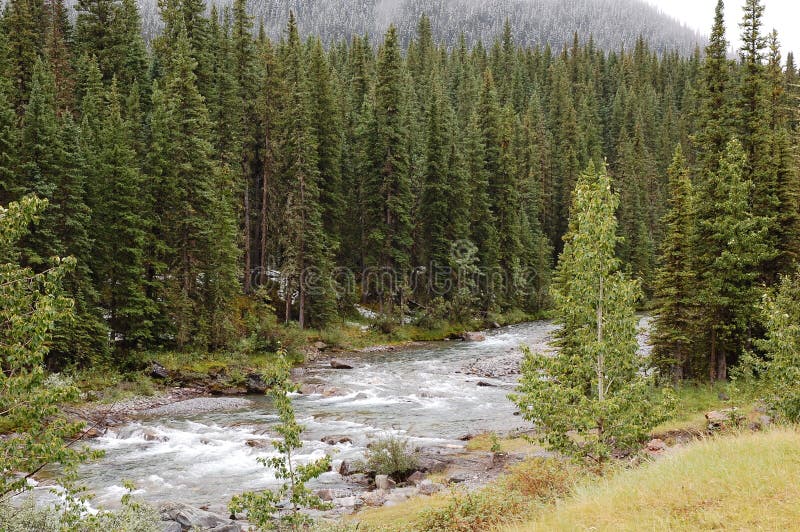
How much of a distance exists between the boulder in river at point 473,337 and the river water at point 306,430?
37.7ft

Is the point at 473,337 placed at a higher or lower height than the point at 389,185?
lower

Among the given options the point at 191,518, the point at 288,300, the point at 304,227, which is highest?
the point at 304,227

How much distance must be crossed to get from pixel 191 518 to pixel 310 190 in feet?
111

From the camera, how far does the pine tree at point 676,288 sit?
93.2ft

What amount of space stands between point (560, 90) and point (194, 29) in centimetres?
6818

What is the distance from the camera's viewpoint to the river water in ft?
65.4

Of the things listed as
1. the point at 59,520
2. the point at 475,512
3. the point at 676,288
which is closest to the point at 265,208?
the point at 676,288

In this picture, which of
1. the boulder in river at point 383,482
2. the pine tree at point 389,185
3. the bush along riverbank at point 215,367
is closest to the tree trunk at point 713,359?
the boulder in river at point 383,482

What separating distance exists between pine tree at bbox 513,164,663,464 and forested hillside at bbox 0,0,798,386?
1105mm

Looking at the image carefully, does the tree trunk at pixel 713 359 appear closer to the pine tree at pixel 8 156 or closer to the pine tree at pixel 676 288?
the pine tree at pixel 676 288

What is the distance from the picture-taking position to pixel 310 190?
→ 46844 mm

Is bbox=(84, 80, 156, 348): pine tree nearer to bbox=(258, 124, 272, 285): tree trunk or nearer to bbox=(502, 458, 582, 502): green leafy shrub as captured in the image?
bbox=(258, 124, 272, 285): tree trunk

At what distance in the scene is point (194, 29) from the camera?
47.4 metres

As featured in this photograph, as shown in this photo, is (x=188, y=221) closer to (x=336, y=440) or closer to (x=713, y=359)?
(x=336, y=440)
